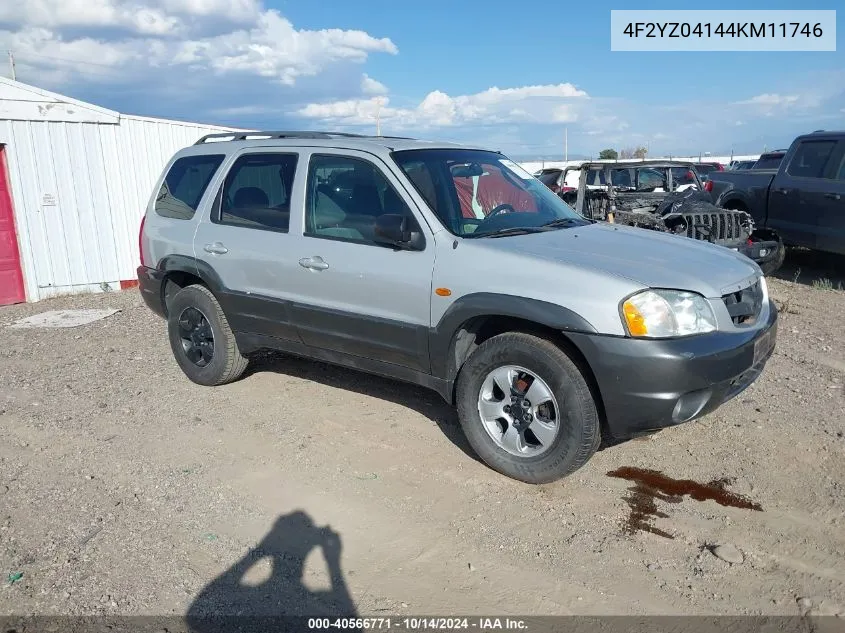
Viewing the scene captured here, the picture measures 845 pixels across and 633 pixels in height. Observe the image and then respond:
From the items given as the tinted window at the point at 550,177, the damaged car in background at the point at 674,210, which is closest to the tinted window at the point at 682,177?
the damaged car in background at the point at 674,210

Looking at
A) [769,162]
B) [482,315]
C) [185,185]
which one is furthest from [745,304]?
[769,162]

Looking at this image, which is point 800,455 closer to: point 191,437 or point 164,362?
point 191,437

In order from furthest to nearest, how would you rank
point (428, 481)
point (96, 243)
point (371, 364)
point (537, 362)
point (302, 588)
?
point (96, 243), point (371, 364), point (428, 481), point (537, 362), point (302, 588)

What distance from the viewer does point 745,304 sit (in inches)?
157

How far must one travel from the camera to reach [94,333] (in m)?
8.17

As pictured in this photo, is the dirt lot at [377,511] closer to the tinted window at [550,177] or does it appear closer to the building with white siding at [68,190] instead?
the building with white siding at [68,190]

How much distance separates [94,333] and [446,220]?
221 inches

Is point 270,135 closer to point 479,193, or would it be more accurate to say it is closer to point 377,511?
point 479,193

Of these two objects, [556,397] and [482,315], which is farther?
[482,315]

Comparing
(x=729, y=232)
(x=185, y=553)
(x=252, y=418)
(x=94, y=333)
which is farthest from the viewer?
(x=729, y=232)

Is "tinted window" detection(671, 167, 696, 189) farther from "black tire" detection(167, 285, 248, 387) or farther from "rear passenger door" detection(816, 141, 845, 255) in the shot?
"black tire" detection(167, 285, 248, 387)

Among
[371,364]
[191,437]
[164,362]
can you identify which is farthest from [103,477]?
[164,362]

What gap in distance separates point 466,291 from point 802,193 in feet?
24.1

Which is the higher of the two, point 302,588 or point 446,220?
point 446,220
